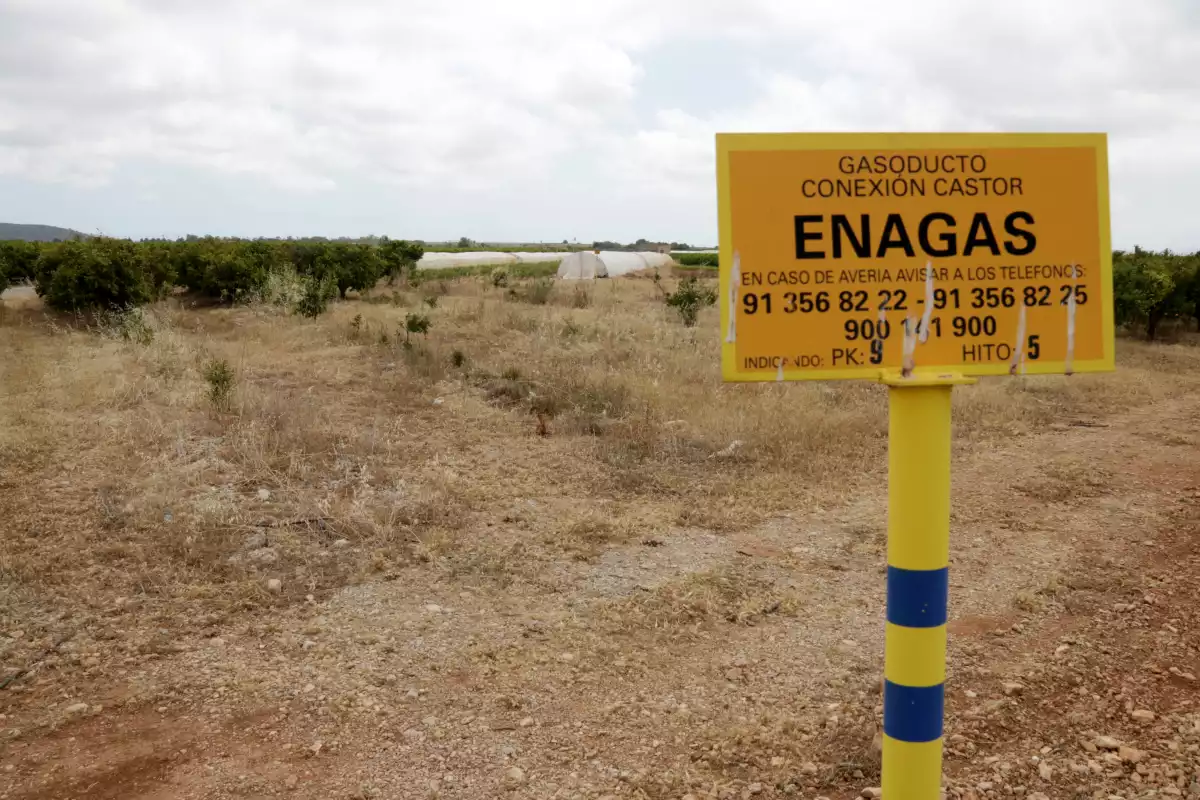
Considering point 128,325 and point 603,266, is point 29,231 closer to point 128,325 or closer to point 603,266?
point 603,266

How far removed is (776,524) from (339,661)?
2.71m

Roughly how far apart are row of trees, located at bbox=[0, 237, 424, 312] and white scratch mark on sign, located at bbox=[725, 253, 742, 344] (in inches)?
513

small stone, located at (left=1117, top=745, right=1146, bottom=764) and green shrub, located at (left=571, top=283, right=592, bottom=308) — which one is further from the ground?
green shrub, located at (left=571, top=283, right=592, bottom=308)

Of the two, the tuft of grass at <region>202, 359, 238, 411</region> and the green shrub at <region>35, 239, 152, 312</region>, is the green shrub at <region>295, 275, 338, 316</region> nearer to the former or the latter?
the green shrub at <region>35, 239, 152, 312</region>

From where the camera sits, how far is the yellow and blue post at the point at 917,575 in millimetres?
1778

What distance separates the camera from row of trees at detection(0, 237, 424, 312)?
13078 mm

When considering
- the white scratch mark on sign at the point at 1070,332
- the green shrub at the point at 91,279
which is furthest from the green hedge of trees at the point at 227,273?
the white scratch mark on sign at the point at 1070,332

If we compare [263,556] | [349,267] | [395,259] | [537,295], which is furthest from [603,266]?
[263,556]

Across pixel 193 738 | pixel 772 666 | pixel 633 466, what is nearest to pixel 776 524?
pixel 633 466

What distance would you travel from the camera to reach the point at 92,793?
8.91 feet

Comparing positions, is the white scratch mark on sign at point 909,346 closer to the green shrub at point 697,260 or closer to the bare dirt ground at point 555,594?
the bare dirt ground at point 555,594

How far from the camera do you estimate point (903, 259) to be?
1.78 meters

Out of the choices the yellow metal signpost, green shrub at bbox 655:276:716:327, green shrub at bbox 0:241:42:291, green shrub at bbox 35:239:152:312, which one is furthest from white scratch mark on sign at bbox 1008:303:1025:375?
green shrub at bbox 0:241:42:291

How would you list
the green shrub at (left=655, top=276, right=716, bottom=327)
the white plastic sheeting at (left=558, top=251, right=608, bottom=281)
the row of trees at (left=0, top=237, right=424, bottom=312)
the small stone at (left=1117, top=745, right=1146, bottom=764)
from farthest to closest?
1. the white plastic sheeting at (left=558, top=251, right=608, bottom=281)
2. the green shrub at (left=655, top=276, right=716, bottom=327)
3. the row of trees at (left=0, top=237, right=424, bottom=312)
4. the small stone at (left=1117, top=745, right=1146, bottom=764)
